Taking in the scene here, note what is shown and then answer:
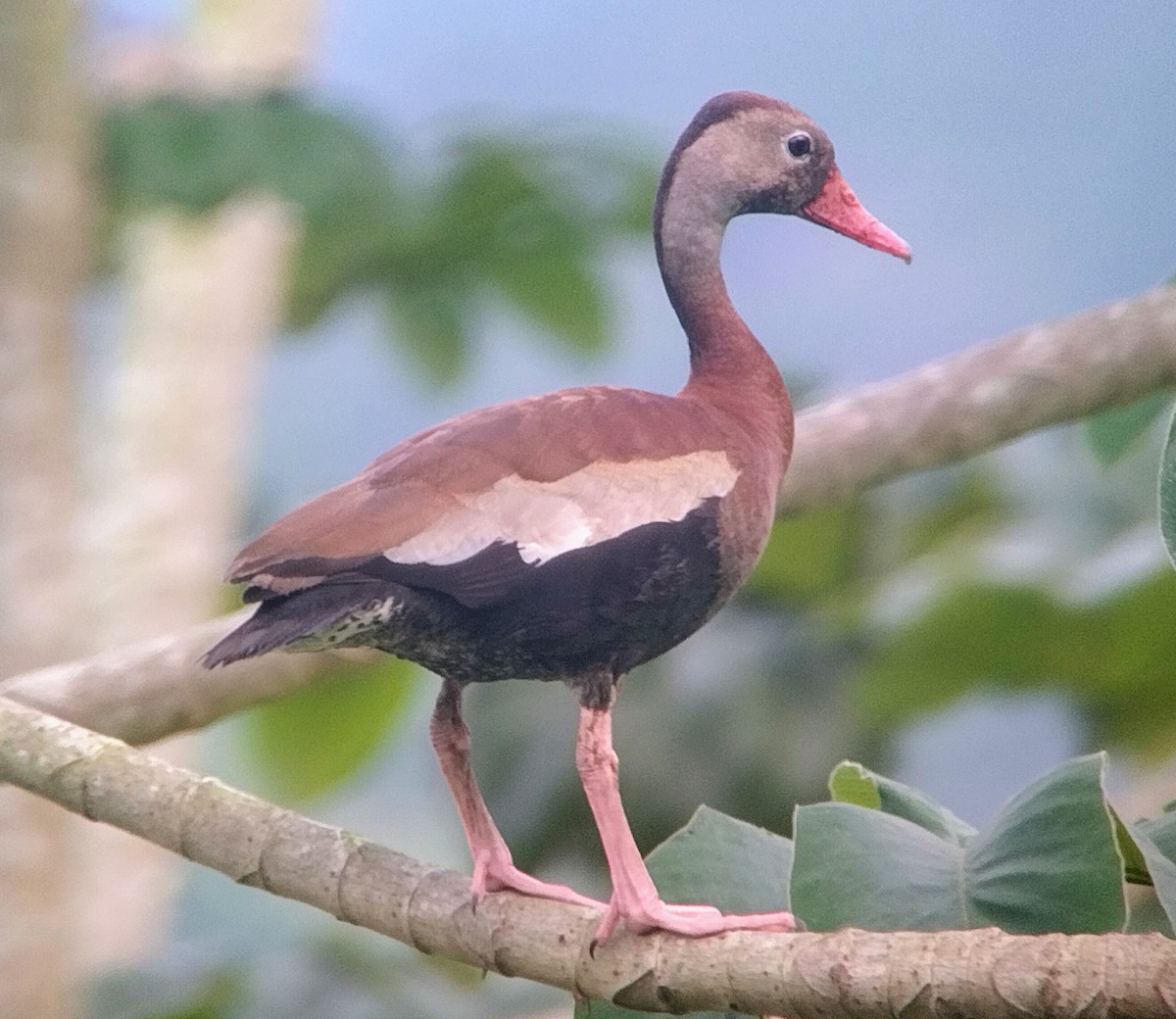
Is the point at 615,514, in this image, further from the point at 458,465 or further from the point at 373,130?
the point at 373,130

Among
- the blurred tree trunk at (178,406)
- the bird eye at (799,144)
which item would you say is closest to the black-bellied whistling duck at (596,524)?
the bird eye at (799,144)

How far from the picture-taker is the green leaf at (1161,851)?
0.49 m

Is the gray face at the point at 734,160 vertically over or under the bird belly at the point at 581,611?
over

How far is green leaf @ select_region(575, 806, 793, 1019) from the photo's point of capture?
59 centimetres

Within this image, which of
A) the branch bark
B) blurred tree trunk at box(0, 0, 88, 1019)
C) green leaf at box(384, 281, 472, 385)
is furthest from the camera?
green leaf at box(384, 281, 472, 385)

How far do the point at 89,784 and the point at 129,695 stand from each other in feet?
0.62

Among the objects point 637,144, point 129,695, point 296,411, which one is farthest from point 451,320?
point 129,695

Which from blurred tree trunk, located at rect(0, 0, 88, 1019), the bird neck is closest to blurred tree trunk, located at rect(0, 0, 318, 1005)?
blurred tree trunk, located at rect(0, 0, 88, 1019)

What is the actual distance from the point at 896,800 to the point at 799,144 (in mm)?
269

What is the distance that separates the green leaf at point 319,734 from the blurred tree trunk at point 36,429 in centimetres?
25

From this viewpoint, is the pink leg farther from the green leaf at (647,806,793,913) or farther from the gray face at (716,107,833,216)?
the gray face at (716,107,833,216)

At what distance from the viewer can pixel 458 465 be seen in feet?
1.73

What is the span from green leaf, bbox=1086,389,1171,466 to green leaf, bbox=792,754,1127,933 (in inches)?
15.2

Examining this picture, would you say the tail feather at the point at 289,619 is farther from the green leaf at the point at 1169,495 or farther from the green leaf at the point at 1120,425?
the green leaf at the point at 1120,425
